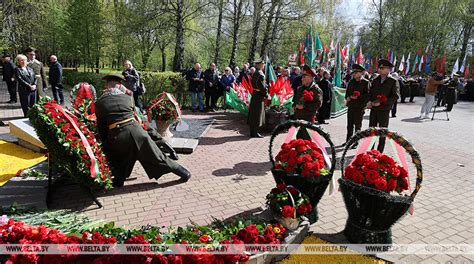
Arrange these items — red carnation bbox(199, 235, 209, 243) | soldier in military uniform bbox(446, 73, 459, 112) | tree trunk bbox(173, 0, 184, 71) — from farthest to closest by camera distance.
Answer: tree trunk bbox(173, 0, 184, 71)
soldier in military uniform bbox(446, 73, 459, 112)
red carnation bbox(199, 235, 209, 243)

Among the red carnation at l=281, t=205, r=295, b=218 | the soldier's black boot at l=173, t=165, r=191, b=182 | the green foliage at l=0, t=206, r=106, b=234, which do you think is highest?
the red carnation at l=281, t=205, r=295, b=218

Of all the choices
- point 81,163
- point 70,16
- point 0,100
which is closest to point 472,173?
point 81,163

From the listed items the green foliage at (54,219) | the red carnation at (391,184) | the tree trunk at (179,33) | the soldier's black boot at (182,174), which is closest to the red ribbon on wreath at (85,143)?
the green foliage at (54,219)


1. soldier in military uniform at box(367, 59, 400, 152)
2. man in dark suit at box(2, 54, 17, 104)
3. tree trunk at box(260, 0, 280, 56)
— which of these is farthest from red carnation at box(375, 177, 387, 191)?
tree trunk at box(260, 0, 280, 56)

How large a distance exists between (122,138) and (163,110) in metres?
2.81

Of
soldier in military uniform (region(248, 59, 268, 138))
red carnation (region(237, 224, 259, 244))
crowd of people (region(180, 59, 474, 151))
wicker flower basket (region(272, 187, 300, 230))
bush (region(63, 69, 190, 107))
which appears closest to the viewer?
red carnation (region(237, 224, 259, 244))

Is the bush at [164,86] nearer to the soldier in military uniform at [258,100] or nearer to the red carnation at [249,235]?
the soldier in military uniform at [258,100]

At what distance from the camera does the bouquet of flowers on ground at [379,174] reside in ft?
10.9

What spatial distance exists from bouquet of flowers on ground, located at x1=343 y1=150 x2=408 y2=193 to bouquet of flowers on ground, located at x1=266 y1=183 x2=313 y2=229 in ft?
2.04

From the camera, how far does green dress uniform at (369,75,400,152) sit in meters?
6.67

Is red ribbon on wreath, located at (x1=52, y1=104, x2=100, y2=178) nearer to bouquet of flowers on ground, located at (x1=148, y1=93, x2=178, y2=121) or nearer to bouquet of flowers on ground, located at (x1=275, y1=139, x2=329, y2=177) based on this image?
bouquet of flowers on ground, located at (x1=275, y1=139, x2=329, y2=177)

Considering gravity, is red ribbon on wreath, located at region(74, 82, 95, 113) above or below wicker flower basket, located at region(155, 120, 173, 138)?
above

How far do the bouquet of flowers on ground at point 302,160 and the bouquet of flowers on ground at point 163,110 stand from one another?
13.2 feet

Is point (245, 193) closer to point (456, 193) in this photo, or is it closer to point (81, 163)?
point (81, 163)
